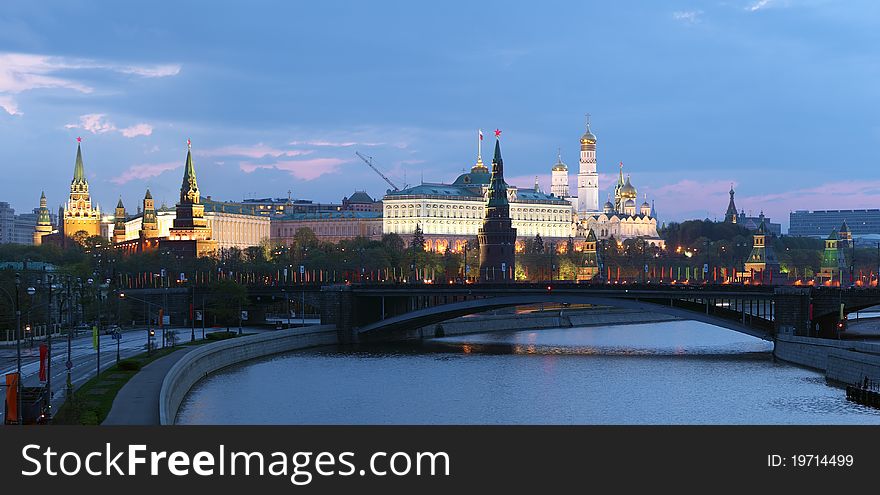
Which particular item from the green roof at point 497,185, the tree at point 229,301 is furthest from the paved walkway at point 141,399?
the green roof at point 497,185

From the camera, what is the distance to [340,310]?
124500 mm

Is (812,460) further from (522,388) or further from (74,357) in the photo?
(74,357)

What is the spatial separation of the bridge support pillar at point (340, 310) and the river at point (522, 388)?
6.03 meters

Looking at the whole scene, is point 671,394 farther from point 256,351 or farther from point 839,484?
point 839,484

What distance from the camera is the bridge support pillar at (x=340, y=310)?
405 ft

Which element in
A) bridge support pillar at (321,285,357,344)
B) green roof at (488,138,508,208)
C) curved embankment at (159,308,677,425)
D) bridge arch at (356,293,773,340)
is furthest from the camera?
green roof at (488,138,508,208)

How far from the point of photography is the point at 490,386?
85.6 m

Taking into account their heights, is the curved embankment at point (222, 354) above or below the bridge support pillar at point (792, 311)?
below

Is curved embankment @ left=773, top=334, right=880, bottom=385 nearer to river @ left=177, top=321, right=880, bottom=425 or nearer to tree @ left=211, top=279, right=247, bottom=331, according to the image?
river @ left=177, top=321, right=880, bottom=425

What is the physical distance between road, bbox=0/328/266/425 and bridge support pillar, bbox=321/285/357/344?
11.0m

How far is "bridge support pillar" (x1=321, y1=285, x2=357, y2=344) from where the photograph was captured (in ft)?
405

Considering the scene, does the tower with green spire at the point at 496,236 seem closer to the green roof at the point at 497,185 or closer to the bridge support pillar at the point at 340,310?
the green roof at the point at 497,185

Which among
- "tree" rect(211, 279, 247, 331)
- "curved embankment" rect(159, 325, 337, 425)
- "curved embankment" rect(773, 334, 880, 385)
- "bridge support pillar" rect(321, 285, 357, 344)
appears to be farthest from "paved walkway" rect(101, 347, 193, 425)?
"tree" rect(211, 279, 247, 331)

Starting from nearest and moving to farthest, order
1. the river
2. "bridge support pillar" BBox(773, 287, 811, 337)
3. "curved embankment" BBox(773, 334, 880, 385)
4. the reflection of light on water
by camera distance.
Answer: the river < "curved embankment" BBox(773, 334, 880, 385) < "bridge support pillar" BBox(773, 287, 811, 337) < the reflection of light on water
